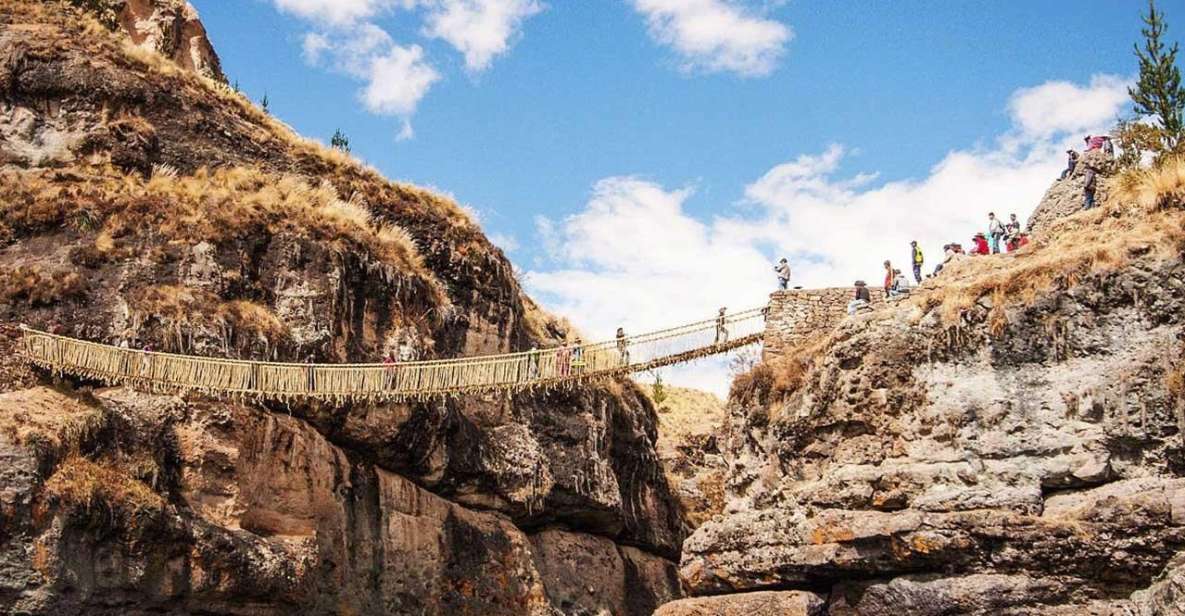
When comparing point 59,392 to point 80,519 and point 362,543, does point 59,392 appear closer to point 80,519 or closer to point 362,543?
point 80,519

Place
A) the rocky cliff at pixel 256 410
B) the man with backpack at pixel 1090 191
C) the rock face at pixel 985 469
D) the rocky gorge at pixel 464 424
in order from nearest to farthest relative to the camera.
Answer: the rock face at pixel 985 469 → the rocky gorge at pixel 464 424 → the man with backpack at pixel 1090 191 → the rocky cliff at pixel 256 410

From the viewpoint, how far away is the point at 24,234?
104 feet

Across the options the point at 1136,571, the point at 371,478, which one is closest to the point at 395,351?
the point at 371,478

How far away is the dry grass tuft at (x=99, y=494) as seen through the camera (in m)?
24.9

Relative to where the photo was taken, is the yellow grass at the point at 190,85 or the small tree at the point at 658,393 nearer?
the yellow grass at the point at 190,85

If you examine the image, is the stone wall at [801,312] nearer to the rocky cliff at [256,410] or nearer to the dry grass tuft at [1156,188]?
the dry grass tuft at [1156,188]

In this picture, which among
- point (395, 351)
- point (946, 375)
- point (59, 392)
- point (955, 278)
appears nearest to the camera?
point (946, 375)

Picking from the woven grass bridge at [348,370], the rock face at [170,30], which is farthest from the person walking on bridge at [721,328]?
the rock face at [170,30]

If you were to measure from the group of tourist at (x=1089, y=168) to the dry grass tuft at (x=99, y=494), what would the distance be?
18145 millimetres

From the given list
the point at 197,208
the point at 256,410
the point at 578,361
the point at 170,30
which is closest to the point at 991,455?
the point at 578,361

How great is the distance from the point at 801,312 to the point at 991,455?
676cm

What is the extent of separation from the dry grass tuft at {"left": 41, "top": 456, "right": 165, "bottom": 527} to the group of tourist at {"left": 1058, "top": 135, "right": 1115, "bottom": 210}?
1815 centimetres

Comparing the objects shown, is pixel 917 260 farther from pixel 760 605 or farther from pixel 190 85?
pixel 190 85

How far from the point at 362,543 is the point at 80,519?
8.19m
